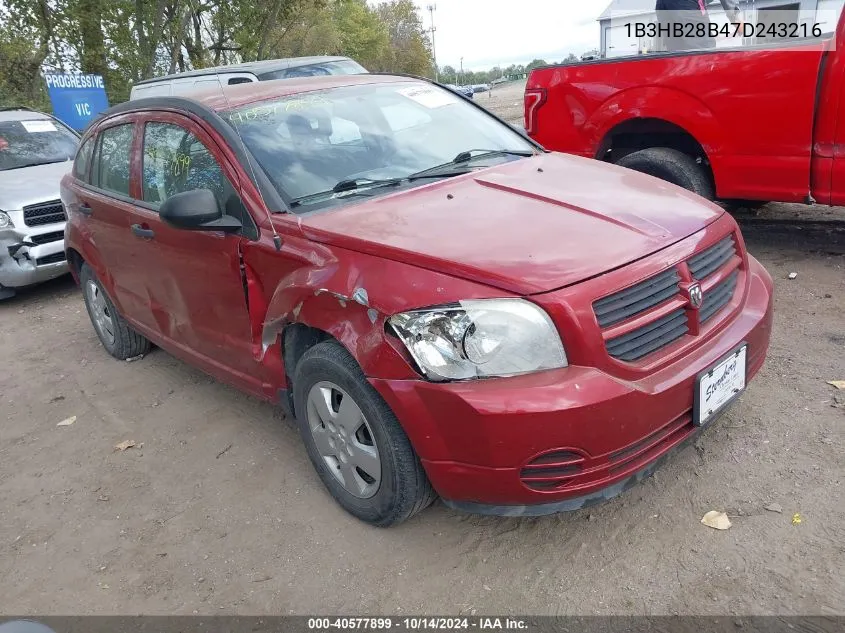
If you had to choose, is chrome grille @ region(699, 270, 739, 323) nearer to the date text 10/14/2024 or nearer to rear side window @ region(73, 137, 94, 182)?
the date text 10/14/2024

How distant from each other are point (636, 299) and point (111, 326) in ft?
13.2

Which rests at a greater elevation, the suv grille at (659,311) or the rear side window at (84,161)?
the rear side window at (84,161)

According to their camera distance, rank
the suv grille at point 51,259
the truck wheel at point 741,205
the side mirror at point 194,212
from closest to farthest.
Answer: the side mirror at point 194,212, the truck wheel at point 741,205, the suv grille at point 51,259

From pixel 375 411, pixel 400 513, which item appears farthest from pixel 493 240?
pixel 400 513

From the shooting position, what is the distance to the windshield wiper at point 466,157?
3.31 m

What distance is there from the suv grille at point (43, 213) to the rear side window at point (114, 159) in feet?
8.66

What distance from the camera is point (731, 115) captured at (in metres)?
4.83

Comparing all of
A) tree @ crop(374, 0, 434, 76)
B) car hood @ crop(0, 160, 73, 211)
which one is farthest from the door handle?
tree @ crop(374, 0, 434, 76)

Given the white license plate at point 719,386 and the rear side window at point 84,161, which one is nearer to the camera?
the white license plate at point 719,386

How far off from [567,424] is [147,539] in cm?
196

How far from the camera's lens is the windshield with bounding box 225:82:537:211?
317 cm

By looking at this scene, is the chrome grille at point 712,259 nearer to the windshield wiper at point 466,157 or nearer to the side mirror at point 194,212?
the windshield wiper at point 466,157

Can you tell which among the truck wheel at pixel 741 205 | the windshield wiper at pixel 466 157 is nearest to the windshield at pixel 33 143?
the windshield wiper at pixel 466 157

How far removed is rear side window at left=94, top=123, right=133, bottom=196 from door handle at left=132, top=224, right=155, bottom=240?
0.27 m
